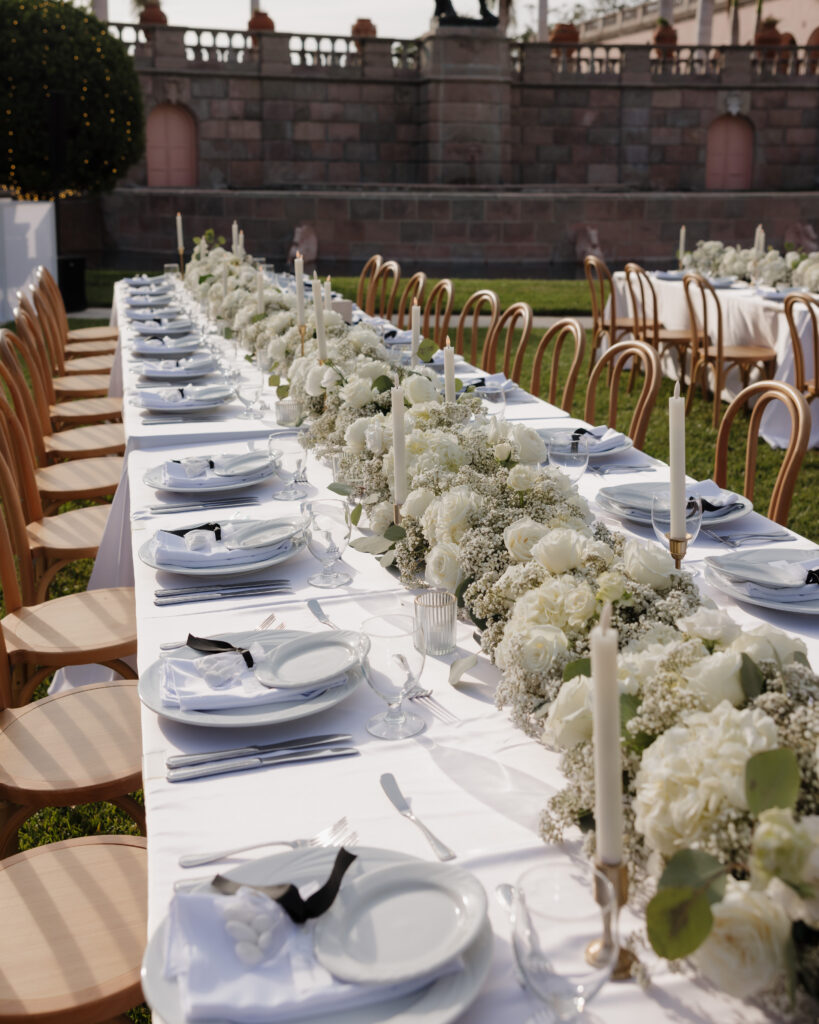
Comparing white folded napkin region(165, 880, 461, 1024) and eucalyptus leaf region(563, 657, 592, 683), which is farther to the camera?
eucalyptus leaf region(563, 657, 592, 683)

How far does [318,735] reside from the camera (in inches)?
62.3

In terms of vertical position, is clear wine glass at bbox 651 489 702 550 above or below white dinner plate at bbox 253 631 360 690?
above

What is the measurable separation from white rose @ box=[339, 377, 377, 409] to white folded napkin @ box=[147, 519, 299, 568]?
22.7 inches

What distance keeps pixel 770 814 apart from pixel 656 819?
13cm

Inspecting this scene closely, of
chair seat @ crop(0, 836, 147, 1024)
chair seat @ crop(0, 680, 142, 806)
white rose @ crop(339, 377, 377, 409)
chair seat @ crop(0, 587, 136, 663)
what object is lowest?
chair seat @ crop(0, 836, 147, 1024)

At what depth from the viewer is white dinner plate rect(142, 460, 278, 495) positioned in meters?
2.78

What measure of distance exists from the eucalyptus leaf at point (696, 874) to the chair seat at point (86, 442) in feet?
13.1

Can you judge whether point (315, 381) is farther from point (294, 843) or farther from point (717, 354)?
point (717, 354)

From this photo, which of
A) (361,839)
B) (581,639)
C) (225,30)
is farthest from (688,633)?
(225,30)

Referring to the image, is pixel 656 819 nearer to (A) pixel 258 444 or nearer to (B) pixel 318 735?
(B) pixel 318 735

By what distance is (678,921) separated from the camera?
97 centimetres

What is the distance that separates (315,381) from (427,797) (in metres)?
1.93

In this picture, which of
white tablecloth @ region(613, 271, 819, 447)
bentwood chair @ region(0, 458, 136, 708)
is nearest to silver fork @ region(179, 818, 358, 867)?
bentwood chair @ region(0, 458, 136, 708)

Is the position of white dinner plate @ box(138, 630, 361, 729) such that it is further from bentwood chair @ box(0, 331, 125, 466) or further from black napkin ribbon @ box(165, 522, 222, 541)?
bentwood chair @ box(0, 331, 125, 466)
